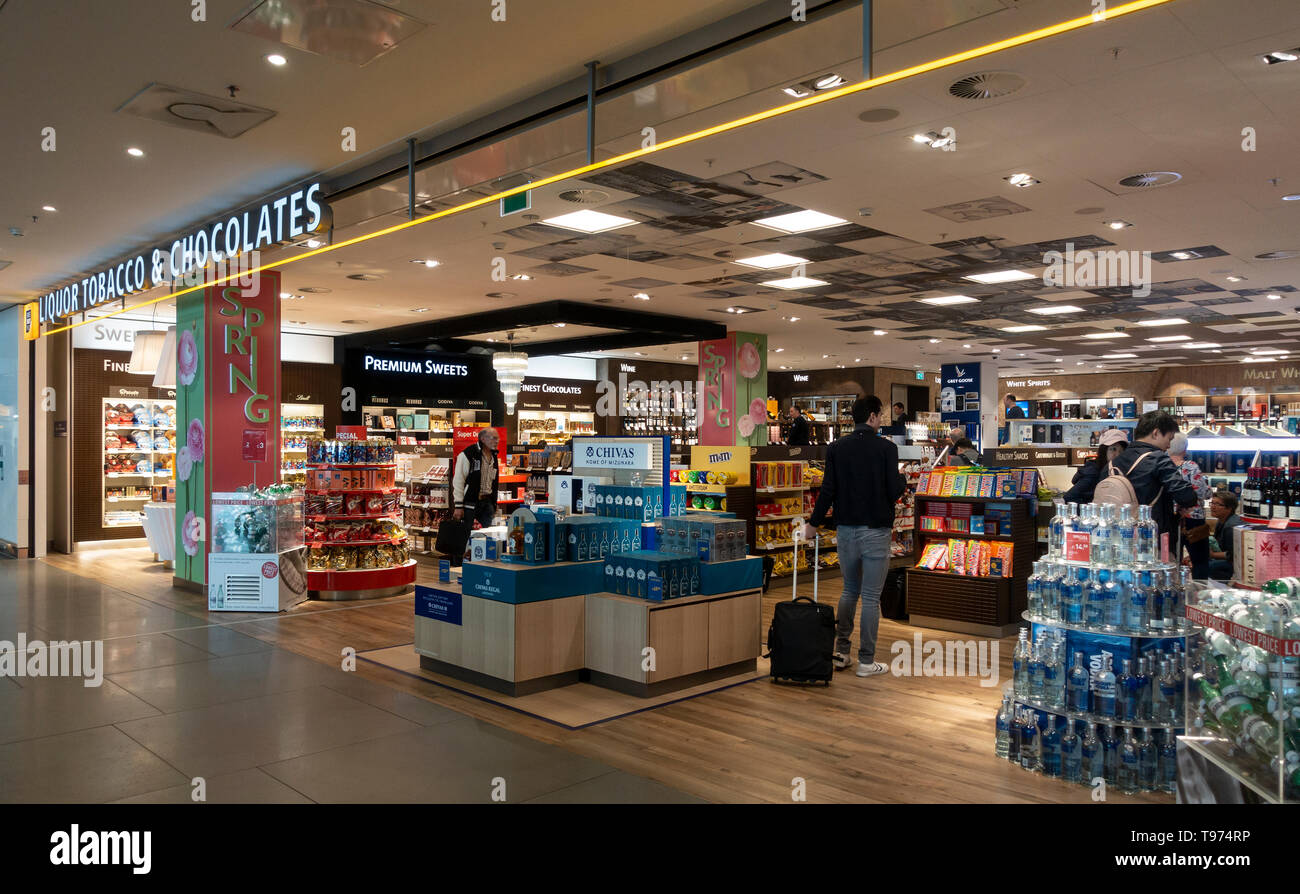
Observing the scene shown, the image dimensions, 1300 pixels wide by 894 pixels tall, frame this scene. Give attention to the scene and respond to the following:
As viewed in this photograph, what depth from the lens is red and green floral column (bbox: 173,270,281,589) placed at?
861 centimetres

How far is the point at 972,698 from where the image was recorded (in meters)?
5.43

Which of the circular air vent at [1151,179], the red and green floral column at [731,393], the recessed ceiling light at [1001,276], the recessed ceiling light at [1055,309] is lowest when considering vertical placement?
the red and green floral column at [731,393]

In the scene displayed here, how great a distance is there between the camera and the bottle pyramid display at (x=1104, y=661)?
3.86 meters

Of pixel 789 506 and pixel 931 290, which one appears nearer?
pixel 789 506

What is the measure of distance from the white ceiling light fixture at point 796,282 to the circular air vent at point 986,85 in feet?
17.0

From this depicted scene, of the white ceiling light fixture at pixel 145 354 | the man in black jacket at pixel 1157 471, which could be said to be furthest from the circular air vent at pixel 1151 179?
the white ceiling light fixture at pixel 145 354

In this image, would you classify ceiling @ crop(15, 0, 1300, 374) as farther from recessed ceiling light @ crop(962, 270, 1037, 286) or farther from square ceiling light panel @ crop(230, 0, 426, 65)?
square ceiling light panel @ crop(230, 0, 426, 65)

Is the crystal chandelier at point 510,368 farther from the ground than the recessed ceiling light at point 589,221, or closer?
closer

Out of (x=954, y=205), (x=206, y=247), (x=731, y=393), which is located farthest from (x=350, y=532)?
(x=731, y=393)

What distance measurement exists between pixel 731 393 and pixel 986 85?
10.2m

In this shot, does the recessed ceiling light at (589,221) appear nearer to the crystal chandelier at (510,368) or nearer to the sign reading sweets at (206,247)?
the sign reading sweets at (206,247)

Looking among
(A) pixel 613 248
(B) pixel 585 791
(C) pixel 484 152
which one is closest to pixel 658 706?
(B) pixel 585 791

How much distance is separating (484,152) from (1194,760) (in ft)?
14.6
